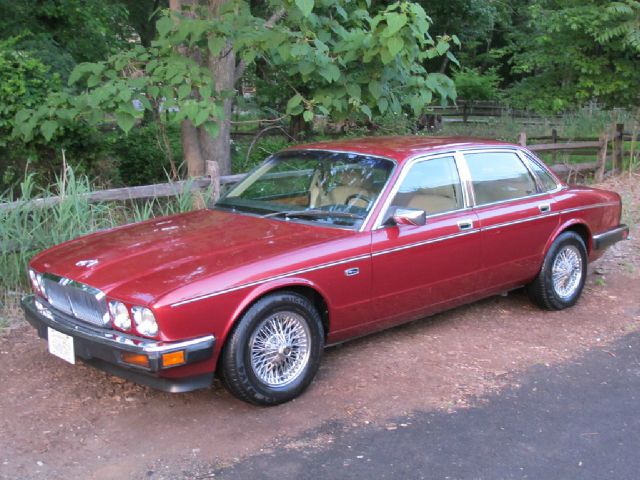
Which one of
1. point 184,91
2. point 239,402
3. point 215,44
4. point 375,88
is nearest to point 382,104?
point 375,88

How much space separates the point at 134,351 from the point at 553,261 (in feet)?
12.3

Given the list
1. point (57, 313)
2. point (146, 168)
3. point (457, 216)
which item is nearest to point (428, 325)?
point (457, 216)

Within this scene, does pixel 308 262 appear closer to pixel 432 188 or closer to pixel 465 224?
pixel 432 188

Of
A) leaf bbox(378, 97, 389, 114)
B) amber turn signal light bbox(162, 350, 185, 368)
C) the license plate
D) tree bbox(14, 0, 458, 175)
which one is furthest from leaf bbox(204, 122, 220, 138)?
amber turn signal light bbox(162, 350, 185, 368)

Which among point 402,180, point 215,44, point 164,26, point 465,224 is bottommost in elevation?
point 465,224

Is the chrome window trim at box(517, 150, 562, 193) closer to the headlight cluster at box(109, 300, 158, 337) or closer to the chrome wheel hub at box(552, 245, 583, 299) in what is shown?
the chrome wheel hub at box(552, 245, 583, 299)

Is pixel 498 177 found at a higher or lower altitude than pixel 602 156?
higher

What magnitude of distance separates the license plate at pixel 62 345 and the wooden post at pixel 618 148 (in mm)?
11790

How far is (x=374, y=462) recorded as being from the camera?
12.1 feet

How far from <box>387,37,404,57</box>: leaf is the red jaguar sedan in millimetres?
1038

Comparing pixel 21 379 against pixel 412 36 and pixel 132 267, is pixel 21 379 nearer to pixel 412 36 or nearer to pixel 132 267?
pixel 132 267

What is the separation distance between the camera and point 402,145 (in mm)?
5484

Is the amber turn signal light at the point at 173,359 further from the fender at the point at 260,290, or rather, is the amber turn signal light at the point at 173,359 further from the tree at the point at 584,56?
the tree at the point at 584,56

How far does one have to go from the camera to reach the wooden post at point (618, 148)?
44.3 ft
